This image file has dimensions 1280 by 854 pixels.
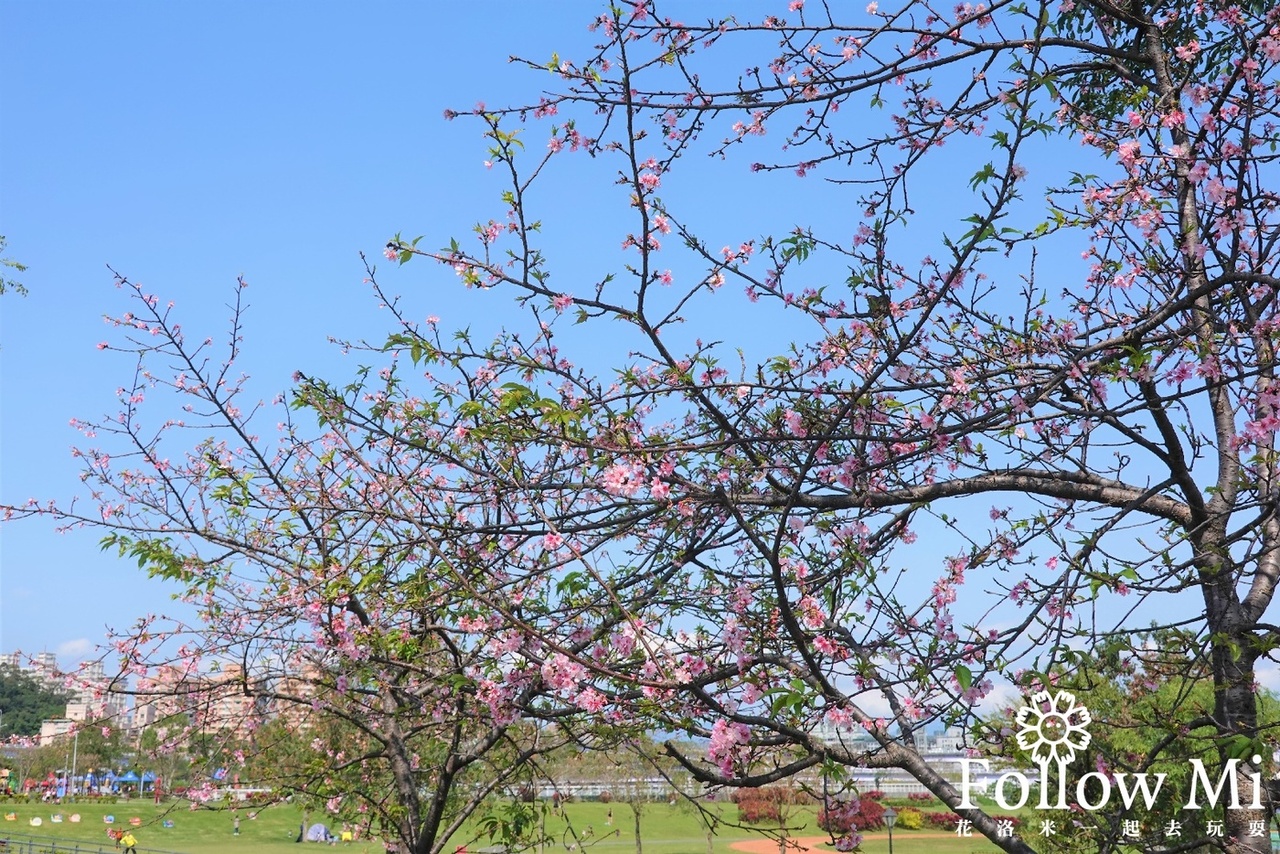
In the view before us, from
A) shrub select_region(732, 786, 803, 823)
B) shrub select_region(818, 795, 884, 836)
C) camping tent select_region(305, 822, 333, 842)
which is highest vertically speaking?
shrub select_region(818, 795, 884, 836)

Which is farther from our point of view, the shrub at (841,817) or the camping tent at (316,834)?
the camping tent at (316,834)

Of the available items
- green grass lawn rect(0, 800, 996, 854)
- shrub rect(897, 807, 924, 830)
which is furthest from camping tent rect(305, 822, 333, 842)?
shrub rect(897, 807, 924, 830)

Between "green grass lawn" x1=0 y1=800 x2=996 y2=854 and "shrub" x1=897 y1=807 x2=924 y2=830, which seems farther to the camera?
"shrub" x1=897 y1=807 x2=924 y2=830

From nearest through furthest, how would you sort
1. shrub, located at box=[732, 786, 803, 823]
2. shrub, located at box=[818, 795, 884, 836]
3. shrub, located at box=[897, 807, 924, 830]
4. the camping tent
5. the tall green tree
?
shrub, located at box=[818, 795, 884, 836]
shrub, located at box=[732, 786, 803, 823]
the camping tent
shrub, located at box=[897, 807, 924, 830]
the tall green tree

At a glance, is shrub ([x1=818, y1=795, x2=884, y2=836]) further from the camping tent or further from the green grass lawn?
the camping tent

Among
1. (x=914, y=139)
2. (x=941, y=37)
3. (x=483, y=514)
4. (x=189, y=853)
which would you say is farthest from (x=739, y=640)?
(x=189, y=853)

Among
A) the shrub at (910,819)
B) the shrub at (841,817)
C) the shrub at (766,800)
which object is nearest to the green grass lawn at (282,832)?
the shrub at (910,819)

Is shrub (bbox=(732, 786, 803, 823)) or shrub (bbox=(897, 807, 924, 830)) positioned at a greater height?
shrub (bbox=(732, 786, 803, 823))

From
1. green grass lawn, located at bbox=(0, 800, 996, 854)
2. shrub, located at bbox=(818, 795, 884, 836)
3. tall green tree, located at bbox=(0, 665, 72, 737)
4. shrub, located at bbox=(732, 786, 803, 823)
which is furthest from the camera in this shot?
tall green tree, located at bbox=(0, 665, 72, 737)

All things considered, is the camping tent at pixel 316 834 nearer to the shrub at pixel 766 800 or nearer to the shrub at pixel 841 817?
the shrub at pixel 766 800

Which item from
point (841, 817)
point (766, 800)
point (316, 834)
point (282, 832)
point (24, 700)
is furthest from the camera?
point (24, 700)

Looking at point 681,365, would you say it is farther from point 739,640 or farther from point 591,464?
point 739,640

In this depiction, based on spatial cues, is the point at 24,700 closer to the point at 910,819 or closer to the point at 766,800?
the point at 910,819

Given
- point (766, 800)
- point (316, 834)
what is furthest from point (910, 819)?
point (316, 834)
